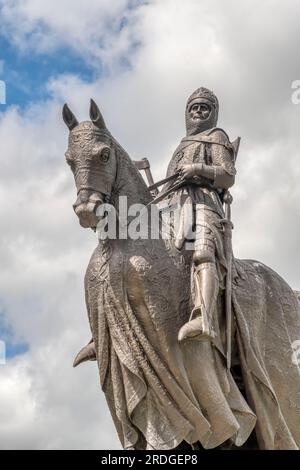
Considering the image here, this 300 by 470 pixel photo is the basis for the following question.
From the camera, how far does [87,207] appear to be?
35.5 ft

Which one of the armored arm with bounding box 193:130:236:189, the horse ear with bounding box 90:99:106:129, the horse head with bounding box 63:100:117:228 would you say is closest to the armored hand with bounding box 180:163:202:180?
the armored arm with bounding box 193:130:236:189

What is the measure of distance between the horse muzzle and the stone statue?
0.04 ft

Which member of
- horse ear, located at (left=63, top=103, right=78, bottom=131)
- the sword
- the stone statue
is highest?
horse ear, located at (left=63, top=103, right=78, bottom=131)

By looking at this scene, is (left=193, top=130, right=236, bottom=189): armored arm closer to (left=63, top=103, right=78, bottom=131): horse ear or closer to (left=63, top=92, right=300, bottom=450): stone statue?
(left=63, top=92, right=300, bottom=450): stone statue

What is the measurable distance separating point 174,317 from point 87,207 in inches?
67.5

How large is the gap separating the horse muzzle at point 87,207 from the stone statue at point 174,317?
0.01 metres

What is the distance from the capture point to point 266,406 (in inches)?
476

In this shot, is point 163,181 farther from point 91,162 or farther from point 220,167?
point 91,162

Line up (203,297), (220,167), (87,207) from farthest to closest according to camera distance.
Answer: (220,167)
(203,297)
(87,207)

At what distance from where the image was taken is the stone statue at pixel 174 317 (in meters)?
11.1

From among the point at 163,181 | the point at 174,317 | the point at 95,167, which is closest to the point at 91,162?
the point at 95,167

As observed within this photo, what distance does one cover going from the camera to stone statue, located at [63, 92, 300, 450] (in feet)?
36.5

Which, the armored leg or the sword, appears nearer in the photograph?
the armored leg
